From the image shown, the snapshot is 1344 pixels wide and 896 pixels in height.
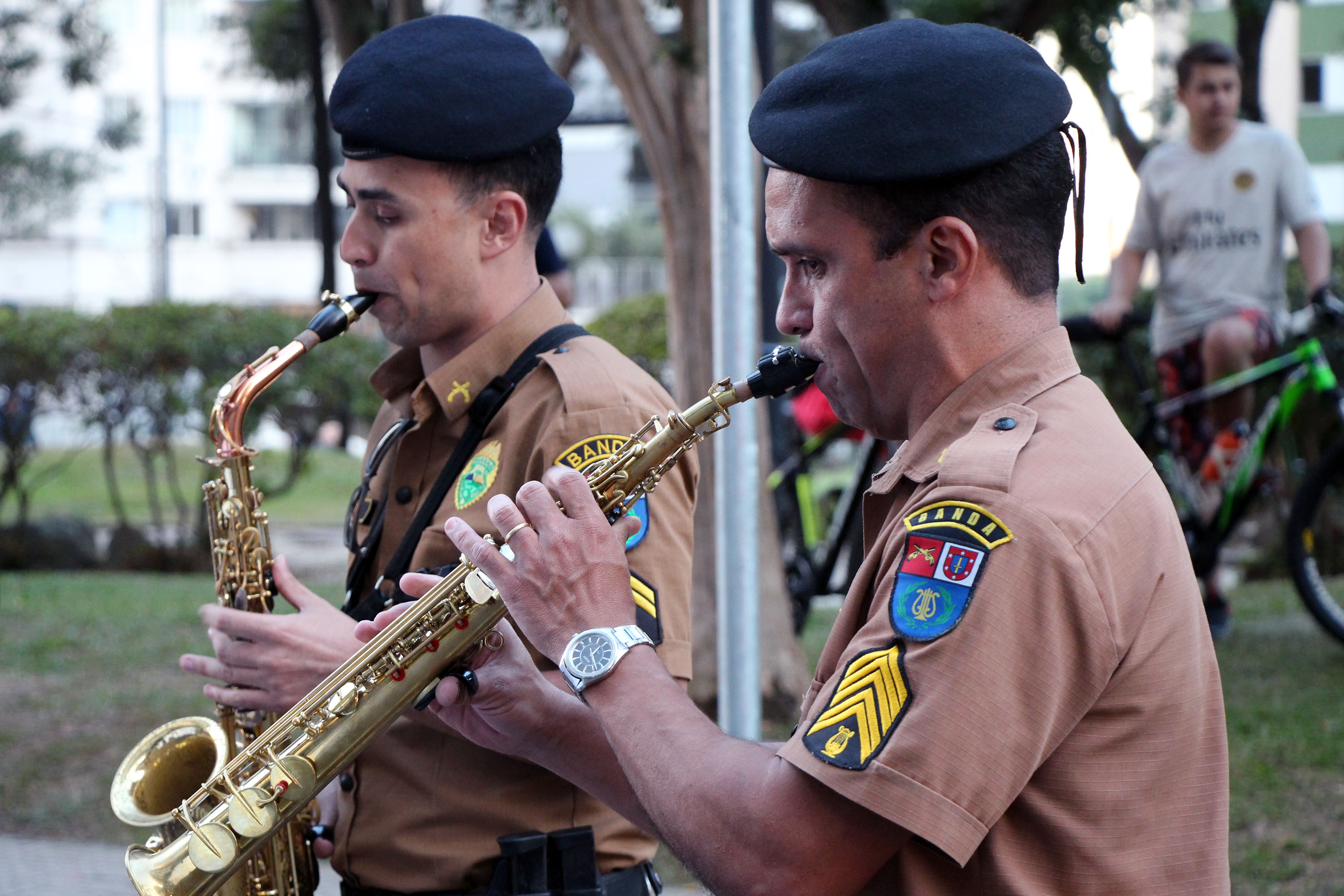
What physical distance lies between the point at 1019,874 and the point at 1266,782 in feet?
11.8

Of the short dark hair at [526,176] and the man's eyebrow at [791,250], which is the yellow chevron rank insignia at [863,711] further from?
the short dark hair at [526,176]

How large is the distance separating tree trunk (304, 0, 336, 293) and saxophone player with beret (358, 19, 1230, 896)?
12517 mm

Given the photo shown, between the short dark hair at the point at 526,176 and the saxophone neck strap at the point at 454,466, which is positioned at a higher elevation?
the short dark hair at the point at 526,176

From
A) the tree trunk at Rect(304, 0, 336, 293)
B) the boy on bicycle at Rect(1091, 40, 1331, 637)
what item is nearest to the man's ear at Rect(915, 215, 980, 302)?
the boy on bicycle at Rect(1091, 40, 1331, 637)

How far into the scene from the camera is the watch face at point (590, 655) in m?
1.59

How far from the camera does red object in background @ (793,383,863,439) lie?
6.83m

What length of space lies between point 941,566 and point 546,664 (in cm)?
98

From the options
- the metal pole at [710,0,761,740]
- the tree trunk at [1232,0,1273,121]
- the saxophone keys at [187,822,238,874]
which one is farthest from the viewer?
the tree trunk at [1232,0,1273,121]

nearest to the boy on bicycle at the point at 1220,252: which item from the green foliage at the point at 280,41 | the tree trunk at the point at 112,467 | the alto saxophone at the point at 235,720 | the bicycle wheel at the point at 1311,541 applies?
the bicycle wheel at the point at 1311,541

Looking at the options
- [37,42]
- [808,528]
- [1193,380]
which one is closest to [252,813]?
[808,528]

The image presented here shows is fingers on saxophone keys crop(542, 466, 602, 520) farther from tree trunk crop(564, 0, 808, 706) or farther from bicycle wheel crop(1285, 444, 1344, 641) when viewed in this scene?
bicycle wheel crop(1285, 444, 1344, 641)

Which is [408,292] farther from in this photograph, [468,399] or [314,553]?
[314,553]

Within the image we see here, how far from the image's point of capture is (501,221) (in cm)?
253

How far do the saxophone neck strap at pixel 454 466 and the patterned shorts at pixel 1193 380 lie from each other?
4.33 meters
